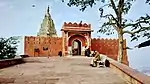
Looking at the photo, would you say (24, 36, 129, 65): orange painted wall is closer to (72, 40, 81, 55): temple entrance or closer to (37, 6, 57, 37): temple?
(72, 40, 81, 55): temple entrance

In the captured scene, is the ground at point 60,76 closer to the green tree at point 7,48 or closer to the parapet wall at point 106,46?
the green tree at point 7,48

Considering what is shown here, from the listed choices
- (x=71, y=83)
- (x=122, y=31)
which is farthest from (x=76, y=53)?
(x=71, y=83)

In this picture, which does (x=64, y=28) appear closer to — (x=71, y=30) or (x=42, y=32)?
(x=71, y=30)

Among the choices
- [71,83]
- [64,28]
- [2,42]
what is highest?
A: [64,28]

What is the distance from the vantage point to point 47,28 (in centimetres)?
3972

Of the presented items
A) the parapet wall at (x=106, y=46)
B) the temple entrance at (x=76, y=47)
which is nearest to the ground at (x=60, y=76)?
the temple entrance at (x=76, y=47)

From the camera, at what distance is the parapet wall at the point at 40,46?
31458mm

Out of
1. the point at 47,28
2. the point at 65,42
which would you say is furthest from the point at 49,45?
the point at 47,28

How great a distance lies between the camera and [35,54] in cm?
3136

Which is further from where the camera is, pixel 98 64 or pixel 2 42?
pixel 2 42

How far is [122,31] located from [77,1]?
4240 mm

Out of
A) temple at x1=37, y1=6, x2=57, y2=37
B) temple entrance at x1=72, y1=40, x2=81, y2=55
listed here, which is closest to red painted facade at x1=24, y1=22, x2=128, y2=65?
temple entrance at x1=72, y1=40, x2=81, y2=55

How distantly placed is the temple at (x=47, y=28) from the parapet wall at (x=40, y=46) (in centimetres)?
655

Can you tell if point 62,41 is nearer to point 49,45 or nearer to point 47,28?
point 49,45
